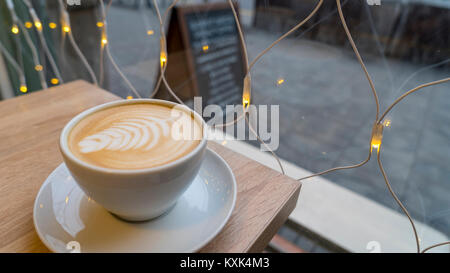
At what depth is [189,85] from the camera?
2.70 ft

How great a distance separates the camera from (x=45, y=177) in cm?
34

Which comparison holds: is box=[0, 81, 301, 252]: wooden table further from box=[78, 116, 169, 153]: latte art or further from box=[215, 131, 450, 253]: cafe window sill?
box=[215, 131, 450, 253]: cafe window sill

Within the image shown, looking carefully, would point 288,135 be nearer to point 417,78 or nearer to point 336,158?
point 336,158

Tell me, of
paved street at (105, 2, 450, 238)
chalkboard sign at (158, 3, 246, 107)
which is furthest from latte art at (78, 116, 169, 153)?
chalkboard sign at (158, 3, 246, 107)

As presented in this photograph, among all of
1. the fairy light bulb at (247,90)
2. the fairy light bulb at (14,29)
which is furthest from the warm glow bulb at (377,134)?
the fairy light bulb at (14,29)

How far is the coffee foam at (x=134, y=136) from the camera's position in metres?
0.25

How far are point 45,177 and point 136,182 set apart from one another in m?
0.18

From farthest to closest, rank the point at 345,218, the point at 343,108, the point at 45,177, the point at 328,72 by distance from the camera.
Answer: the point at 343,108, the point at 328,72, the point at 345,218, the point at 45,177

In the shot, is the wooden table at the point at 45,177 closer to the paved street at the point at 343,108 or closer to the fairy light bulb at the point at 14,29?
the paved street at the point at 343,108

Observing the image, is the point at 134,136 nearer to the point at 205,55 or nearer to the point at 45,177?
the point at 45,177

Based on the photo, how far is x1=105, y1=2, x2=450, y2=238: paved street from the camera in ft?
1.65

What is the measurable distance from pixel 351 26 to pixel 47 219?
0.37 meters

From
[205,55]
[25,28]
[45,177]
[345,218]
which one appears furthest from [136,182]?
[25,28]
